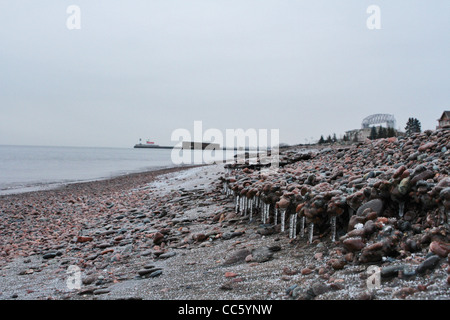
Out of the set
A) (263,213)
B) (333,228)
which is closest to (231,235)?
(263,213)

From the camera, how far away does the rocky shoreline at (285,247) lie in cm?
301

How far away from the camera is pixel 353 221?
3746 millimetres

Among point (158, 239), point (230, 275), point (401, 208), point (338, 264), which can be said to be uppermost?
point (401, 208)

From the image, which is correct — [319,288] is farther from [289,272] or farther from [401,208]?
[401,208]

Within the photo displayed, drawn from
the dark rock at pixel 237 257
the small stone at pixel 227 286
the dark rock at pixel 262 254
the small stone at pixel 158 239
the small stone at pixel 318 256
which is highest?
the small stone at pixel 318 256

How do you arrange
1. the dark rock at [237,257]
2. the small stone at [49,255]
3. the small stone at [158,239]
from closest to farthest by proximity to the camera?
1. the dark rock at [237,257]
2. the small stone at [158,239]
3. the small stone at [49,255]

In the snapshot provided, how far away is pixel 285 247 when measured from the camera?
4.42m

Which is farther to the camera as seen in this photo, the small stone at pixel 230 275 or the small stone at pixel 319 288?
the small stone at pixel 230 275

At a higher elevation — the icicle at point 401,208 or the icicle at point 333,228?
the icicle at point 401,208

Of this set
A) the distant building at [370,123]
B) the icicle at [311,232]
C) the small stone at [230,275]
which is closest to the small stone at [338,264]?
the icicle at [311,232]

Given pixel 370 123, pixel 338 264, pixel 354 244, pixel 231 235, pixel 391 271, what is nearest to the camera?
pixel 391 271

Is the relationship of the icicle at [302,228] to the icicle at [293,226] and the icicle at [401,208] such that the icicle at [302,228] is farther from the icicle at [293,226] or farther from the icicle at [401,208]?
the icicle at [401,208]

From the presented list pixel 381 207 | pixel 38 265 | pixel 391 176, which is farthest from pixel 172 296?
pixel 38 265

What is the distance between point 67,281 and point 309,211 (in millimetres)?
3926
